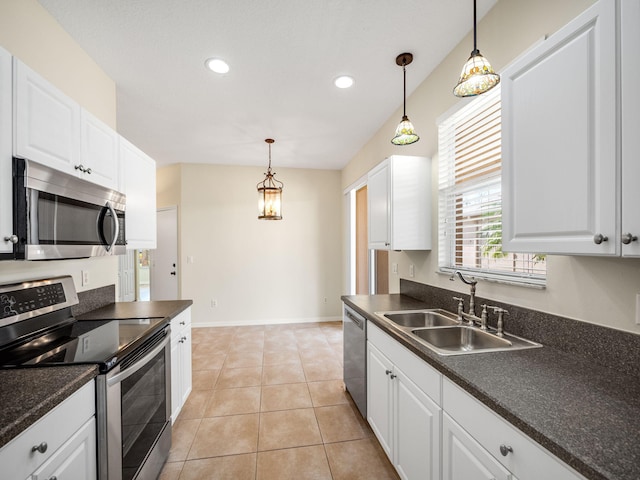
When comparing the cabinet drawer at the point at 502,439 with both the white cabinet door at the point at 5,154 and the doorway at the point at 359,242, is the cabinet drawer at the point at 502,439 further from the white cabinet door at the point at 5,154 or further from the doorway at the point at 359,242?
the doorway at the point at 359,242

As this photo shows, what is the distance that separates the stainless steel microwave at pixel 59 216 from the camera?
1.19 m

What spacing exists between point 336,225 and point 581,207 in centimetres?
430

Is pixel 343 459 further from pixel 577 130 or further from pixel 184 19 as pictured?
pixel 184 19

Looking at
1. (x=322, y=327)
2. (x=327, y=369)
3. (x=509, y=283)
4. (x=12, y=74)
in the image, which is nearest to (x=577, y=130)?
(x=509, y=283)

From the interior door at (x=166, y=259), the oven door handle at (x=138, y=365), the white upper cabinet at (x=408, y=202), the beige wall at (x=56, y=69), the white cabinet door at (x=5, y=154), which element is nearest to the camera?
the white cabinet door at (x=5, y=154)

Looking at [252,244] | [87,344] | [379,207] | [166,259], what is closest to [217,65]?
[379,207]

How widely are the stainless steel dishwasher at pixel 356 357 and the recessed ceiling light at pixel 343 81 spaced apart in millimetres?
1916

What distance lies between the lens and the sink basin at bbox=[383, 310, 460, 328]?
79.6 inches

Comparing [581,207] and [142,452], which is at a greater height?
[581,207]

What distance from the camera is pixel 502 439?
90 centimetres

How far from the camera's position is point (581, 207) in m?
0.94

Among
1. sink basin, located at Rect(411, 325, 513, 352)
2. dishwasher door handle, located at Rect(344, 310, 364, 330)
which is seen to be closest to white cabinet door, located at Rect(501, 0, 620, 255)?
sink basin, located at Rect(411, 325, 513, 352)

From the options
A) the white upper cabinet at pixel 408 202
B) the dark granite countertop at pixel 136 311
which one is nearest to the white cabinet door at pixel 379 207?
the white upper cabinet at pixel 408 202

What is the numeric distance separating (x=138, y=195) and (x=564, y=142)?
102 inches
